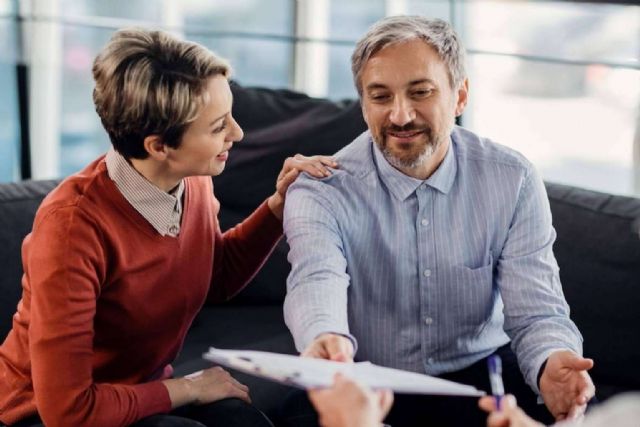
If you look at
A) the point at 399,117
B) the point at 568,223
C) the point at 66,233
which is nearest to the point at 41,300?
the point at 66,233

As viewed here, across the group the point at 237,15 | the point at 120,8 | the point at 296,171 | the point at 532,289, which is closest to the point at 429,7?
the point at 120,8

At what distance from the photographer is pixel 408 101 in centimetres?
189

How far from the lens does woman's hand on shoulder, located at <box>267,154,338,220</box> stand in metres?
1.98

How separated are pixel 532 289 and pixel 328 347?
48cm

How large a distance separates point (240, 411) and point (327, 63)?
2.44m

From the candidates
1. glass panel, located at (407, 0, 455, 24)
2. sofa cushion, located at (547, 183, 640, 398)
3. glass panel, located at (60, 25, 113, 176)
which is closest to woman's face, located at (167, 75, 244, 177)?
sofa cushion, located at (547, 183, 640, 398)

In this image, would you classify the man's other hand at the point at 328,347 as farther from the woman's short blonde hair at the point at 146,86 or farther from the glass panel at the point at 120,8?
the glass panel at the point at 120,8

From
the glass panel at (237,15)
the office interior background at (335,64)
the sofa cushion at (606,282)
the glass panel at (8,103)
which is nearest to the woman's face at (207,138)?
the sofa cushion at (606,282)

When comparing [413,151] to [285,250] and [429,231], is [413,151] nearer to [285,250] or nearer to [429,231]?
[429,231]

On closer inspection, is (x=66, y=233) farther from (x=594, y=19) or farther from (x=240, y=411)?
(x=594, y=19)

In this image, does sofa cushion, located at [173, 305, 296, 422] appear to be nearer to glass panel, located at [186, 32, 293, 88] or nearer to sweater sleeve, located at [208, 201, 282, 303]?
sweater sleeve, located at [208, 201, 282, 303]

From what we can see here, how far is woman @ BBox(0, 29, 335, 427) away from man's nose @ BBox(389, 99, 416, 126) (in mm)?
282

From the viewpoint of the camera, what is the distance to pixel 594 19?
15.6ft

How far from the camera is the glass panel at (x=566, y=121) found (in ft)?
15.0
